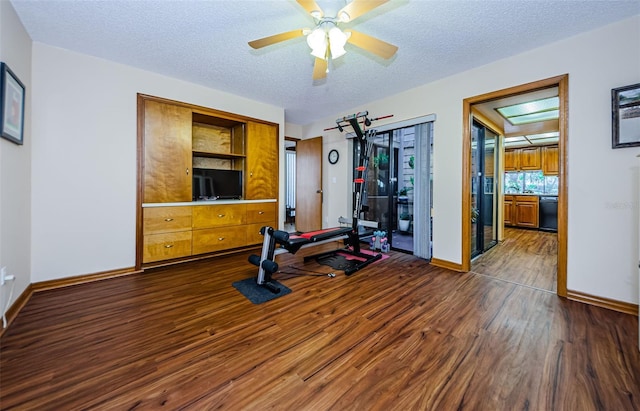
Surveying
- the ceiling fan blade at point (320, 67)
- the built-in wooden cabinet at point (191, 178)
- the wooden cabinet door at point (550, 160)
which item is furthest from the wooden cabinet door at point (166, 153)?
the wooden cabinet door at point (550, 160)

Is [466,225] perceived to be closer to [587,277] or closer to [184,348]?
[587,277]

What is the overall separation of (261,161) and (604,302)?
4.33 metres

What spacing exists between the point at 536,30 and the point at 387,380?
313cm

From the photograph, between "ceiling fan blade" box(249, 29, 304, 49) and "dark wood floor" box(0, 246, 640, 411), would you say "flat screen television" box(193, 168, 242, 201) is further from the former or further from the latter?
"ceiling fan blade" box(249, 29, 304, 49)

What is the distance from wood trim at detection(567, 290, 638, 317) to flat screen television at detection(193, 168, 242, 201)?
13.9 feet

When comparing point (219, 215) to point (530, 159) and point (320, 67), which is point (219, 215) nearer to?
point (320, 67)

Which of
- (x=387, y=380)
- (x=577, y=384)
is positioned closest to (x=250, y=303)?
(x=387, y=380)

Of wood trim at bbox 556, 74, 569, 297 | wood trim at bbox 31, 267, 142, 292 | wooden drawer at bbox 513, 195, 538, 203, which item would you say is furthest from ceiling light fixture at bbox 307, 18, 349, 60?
wooden drawer at bbox 513, 195, 538, 203

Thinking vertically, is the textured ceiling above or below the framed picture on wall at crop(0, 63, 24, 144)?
above

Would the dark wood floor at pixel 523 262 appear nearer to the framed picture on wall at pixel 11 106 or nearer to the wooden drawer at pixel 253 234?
the wooden drawer at pixel 253 234

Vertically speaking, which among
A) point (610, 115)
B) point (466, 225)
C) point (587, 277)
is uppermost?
point (610, 115)

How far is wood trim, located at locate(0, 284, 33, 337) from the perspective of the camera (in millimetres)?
1797

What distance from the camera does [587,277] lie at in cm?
223

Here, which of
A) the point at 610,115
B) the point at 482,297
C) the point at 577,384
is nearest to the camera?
the point at 577,384
